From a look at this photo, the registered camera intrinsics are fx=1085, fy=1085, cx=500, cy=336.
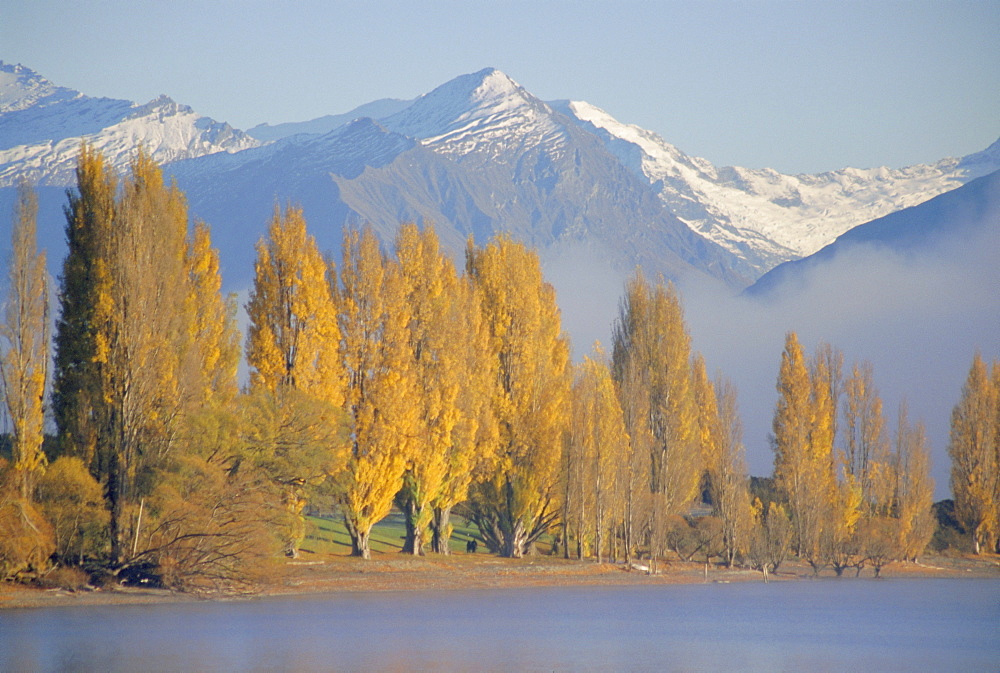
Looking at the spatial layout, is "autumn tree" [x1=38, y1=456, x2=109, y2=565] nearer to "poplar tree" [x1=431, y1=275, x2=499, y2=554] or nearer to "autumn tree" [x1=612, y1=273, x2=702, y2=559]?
"poplar tree" [x1=431, y1=275, x2=499, y2=554]

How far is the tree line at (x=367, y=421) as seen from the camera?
114 feet

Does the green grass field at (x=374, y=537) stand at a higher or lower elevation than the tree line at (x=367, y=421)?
lower

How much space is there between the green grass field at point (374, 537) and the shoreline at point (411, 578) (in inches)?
68.9

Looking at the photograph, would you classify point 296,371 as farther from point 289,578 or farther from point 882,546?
point 882,546

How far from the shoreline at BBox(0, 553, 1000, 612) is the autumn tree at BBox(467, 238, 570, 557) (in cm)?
234

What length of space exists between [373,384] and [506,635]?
57.7ft

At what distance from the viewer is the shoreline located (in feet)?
109

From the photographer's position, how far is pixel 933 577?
62562 mm

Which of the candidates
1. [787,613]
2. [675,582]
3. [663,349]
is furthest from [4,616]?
[663,349]

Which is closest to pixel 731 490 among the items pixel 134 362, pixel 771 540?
pixel 771 540

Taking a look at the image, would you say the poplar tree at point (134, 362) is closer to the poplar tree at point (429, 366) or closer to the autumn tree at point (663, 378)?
the poplar tree at point (429, 366)

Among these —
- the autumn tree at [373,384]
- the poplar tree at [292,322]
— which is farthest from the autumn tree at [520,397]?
the poplar tree at [292,322]

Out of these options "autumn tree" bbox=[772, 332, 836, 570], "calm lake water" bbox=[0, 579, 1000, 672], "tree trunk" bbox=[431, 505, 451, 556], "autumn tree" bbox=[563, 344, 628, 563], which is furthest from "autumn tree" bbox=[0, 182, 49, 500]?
"autumn tree" bbox=[772, 332, 836, 570]

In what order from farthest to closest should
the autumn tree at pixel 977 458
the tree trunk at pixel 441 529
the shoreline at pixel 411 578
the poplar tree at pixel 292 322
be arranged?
1. the autumn tree at pixel 977 458
2. the tree trunk at pixel 441 529
3. the poplar tree at pixel 292 322
4. the shoreline at pixel 411 578
